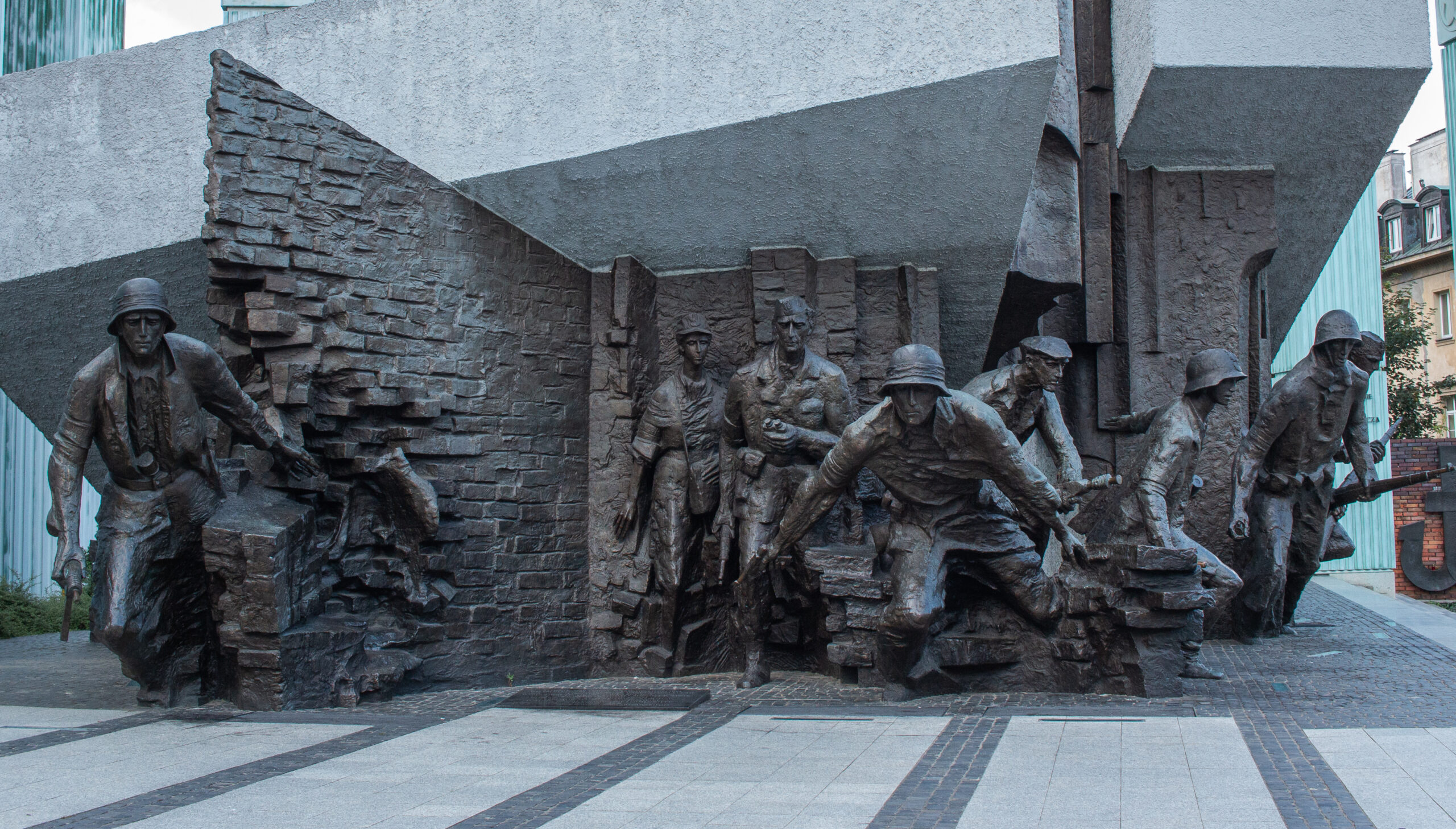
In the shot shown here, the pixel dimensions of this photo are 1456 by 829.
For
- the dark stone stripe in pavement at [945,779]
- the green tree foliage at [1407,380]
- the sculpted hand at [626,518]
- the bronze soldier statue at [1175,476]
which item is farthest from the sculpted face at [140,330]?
the green tree foliage at [1407,380]

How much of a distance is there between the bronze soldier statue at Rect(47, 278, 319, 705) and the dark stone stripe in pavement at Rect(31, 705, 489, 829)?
1543mm

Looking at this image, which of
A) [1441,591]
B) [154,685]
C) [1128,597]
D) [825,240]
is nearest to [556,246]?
[825,240]

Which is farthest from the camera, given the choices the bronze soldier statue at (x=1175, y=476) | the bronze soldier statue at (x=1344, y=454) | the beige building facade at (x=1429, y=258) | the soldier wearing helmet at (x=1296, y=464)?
the beige building facade at (x=1429, y=258)

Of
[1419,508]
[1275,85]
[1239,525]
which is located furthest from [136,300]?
[1419,508]

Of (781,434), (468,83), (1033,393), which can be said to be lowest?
(781,434)

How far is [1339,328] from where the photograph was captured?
8859 millimetres

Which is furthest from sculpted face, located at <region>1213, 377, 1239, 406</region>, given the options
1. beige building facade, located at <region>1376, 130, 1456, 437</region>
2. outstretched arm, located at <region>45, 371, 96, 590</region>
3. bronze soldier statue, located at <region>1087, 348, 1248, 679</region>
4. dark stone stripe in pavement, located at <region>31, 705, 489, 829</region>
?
beige building facade, located at <region>1376, 130, 1456, 437</region>

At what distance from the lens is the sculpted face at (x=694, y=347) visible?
324 inches

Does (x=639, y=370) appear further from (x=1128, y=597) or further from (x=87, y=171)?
(x=87, y=171)

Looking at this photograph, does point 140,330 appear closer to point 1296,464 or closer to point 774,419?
point 774,419

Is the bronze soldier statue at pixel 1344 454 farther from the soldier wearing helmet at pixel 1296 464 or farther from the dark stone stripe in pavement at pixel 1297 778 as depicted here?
the dark stone stripe in pavement at pixel 1297 778

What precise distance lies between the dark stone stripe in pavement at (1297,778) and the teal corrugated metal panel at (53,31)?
13428 millimetres

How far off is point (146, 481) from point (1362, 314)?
15.5m

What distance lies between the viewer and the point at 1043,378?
297 inches
